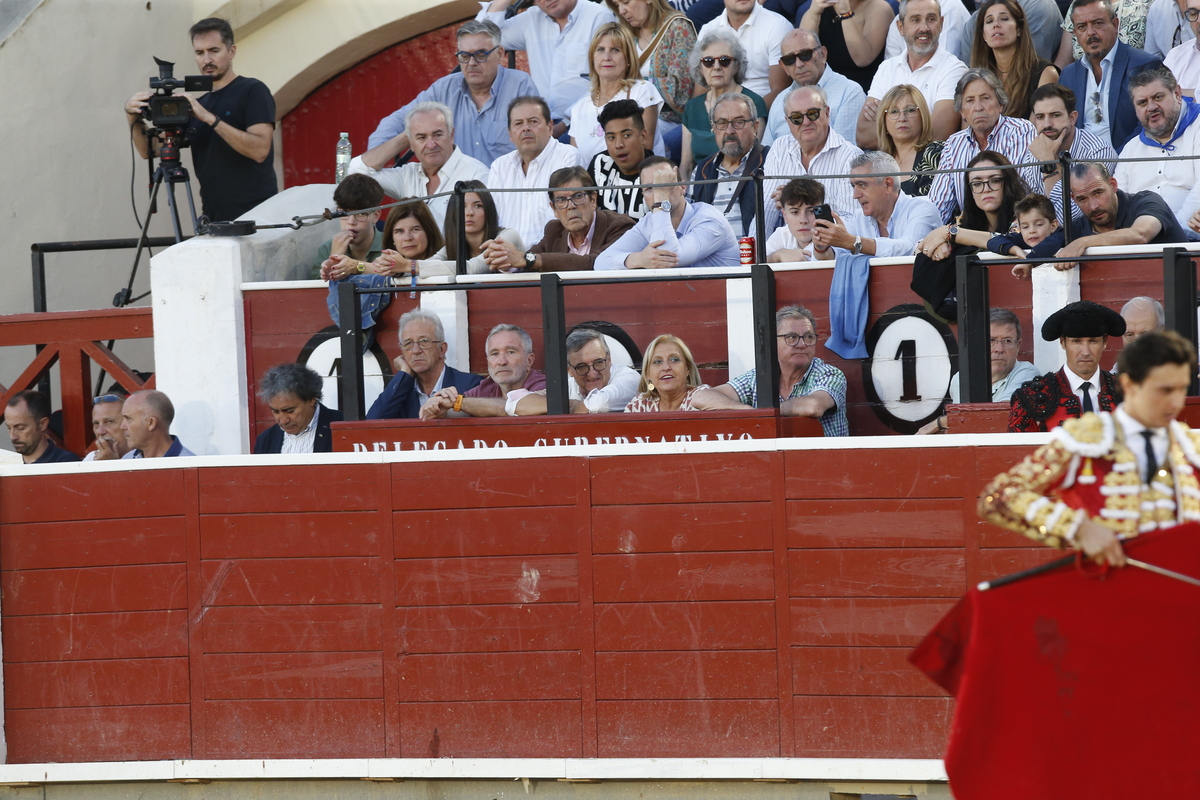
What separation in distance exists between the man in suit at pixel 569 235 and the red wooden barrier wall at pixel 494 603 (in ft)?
3.59

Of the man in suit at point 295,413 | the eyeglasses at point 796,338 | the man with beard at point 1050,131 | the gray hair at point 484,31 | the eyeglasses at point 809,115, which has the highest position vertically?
the gray hair at point 484,31

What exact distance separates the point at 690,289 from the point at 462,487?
1.42 meters

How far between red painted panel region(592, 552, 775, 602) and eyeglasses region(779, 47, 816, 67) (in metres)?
2.74

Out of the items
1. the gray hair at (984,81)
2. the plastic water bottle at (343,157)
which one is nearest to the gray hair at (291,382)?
the plastic water bottle at (343,157)

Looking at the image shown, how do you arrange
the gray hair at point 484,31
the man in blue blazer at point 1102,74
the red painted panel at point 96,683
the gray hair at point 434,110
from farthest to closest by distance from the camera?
the gray hair at point 484,31, the gray hair at point 434,110, the man in blue blazer at point 1102,74, the red painted panel at point 96,683

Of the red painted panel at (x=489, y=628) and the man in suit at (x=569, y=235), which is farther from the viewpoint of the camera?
the man in suit at (x=569, y=235)

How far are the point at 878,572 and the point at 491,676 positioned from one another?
1526mm

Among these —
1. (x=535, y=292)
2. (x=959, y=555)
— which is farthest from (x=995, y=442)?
(x=535, y=292)

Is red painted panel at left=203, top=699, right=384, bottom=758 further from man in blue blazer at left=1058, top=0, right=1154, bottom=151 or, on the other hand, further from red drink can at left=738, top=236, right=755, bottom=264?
man in blue blazer at left=1058, top=0, right=1154, bottom=151

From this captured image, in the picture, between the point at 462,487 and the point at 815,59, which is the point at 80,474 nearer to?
the point at 462,487

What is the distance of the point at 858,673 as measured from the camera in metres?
6.23

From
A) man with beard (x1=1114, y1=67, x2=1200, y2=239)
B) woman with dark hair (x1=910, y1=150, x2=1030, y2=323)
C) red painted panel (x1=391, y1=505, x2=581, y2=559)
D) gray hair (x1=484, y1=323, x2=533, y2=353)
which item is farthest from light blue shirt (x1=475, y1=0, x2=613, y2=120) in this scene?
red painted panel (x1=391, y1=505, x2=581, y2=559)

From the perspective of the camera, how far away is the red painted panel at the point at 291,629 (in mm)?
6570

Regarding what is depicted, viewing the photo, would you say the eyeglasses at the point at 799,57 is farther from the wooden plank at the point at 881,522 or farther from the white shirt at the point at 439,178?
the wooden plank at the point at 881,522
